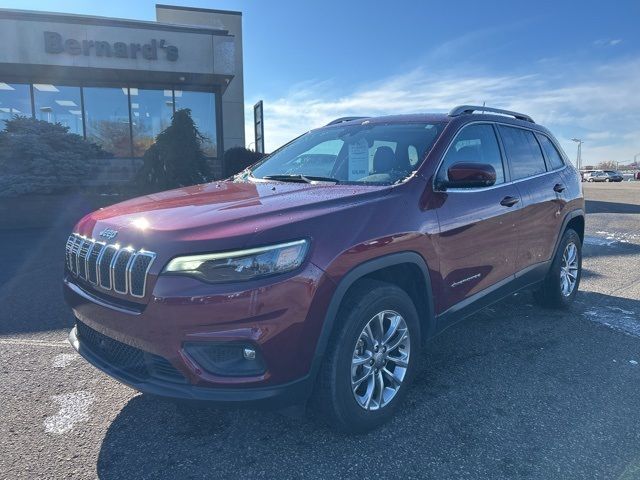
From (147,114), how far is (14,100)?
374 centimetres

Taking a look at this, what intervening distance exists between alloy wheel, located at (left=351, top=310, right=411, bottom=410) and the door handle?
1473 millimetres

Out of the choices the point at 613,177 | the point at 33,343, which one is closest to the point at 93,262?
the point at 33,343

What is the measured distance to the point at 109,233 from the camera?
2.63 m

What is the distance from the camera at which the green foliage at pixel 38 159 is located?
10.7 meters

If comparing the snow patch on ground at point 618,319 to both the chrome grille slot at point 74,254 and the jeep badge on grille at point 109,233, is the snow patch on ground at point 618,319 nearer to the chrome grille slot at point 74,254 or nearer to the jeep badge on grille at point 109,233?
the jeep badge on grille at point 109,233

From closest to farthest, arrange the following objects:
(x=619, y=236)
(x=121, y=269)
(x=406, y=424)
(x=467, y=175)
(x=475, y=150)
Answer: (x=121, y=269) → (x=406, y=424) → (x=467, y=175) → (x=475, y=150) → (x=619, y=236)

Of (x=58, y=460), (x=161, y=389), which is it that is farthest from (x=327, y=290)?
(x=58, y=460)

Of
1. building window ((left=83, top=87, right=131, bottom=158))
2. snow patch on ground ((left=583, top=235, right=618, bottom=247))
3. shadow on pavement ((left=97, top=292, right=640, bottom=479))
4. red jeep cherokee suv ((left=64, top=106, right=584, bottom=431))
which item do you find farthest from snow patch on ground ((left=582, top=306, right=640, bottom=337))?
building window ((left=83, top=87, right=131, bottom=158))

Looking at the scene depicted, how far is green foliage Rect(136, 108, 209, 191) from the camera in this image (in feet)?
36.5

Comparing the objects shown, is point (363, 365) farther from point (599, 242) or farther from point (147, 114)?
point (147, 114)

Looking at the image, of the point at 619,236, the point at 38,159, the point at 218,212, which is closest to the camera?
the point at 218,212

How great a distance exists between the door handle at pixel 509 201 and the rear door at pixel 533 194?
16 centimetres

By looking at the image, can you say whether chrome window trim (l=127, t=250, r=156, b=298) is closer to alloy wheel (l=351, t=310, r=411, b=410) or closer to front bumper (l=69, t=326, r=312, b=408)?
front bumper (l=69, t=326, r=312, b=408)

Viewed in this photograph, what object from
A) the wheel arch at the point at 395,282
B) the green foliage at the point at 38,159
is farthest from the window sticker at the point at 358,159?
the green foliage at the point at 38,159
